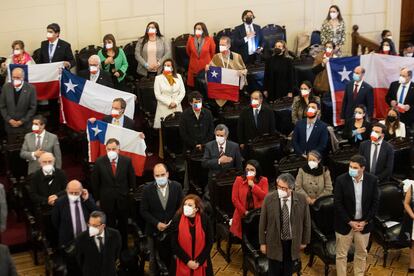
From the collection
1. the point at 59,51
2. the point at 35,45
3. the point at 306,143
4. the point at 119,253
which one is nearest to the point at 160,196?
the point at 119,253

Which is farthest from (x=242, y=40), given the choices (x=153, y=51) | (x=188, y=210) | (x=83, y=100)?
(x=188, y=210)

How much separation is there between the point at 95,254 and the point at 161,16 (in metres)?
5.87

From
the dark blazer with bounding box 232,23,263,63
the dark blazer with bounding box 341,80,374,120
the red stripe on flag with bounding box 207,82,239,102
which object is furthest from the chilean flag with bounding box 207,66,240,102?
the dark blazer with bounding box 341,80,374,120

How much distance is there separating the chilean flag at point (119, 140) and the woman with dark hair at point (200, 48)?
8.15 feet

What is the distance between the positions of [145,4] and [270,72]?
2.32m

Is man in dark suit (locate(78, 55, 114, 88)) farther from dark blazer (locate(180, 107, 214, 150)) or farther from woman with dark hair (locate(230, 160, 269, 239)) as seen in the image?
woman with dark hair (locate(230, 160, 269, 239))

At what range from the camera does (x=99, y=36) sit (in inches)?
522

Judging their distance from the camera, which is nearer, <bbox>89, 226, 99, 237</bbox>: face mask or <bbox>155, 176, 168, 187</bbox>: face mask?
<bbox>89, 226, 99, 237</bbox>: face mask

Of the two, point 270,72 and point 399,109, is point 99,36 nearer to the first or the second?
point 270,72

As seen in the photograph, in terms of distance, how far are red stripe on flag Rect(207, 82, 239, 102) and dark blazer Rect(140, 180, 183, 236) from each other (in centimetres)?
331

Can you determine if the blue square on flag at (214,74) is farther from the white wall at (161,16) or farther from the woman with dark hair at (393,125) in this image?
the woman with dark hair at (393,125)

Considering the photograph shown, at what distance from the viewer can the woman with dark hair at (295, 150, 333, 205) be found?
9836 mm

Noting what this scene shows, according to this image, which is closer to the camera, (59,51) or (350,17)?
(59,51)

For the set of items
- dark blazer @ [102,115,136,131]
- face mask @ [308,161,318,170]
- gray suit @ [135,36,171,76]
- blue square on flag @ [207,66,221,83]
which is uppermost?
gray suit @ [135,36,171,76]
